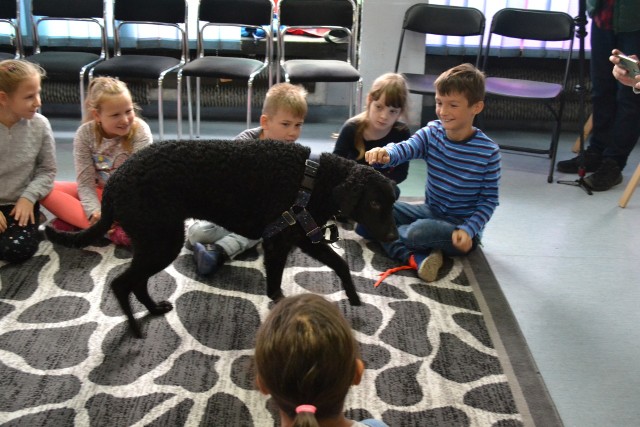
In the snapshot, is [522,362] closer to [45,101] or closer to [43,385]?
[43,385]

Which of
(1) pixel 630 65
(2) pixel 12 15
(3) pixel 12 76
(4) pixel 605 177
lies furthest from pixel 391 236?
(2) pixel 12 15

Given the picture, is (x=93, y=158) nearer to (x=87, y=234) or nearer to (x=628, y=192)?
(x=87, y=234)

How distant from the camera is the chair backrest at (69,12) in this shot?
4137 millimetres

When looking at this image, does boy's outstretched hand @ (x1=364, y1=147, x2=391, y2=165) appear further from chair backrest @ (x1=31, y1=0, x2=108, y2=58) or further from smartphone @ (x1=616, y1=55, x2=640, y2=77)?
chair backrest @ (x1=31, y1=0, x2=108, y2=58)

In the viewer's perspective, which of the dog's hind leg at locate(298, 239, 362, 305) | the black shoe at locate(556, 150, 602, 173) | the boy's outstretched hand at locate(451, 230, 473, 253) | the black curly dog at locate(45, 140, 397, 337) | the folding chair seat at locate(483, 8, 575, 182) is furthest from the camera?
the black shoe at locate(556, 150, 602, 173)

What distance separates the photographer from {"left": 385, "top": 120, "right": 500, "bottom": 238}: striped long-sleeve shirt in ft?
8.58

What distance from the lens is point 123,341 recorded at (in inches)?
82.8

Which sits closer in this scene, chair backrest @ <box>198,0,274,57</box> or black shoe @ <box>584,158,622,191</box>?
black shoe @ <box>584,158,622,191</box>

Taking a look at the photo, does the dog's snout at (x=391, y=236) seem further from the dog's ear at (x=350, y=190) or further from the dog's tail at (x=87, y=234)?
the dog's tail at (x=87, y=234)

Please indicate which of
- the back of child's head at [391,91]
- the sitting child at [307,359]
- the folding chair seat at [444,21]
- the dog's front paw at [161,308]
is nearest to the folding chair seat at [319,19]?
the folding chair seat at [444,21]

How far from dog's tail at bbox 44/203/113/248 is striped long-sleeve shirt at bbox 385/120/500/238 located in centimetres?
114

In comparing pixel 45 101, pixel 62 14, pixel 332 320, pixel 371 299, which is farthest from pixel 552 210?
pixel 45 101

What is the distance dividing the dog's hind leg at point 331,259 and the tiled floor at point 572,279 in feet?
2.11

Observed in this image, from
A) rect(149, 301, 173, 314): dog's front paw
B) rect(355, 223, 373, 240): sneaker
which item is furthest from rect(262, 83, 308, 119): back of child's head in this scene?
rect(149, 301, 173, 314): dog's front paw
